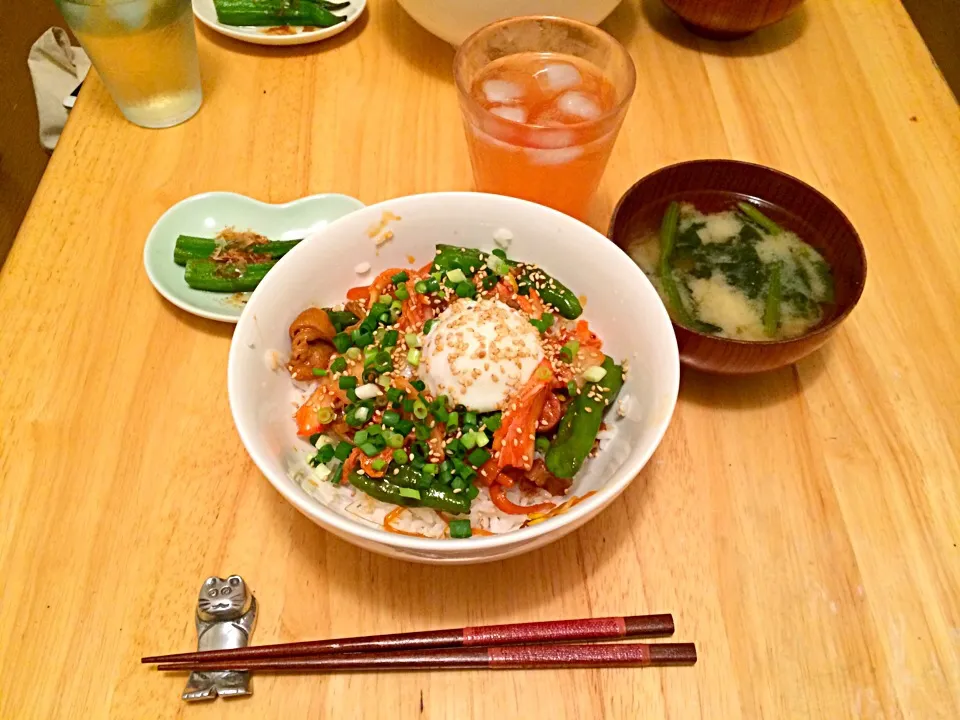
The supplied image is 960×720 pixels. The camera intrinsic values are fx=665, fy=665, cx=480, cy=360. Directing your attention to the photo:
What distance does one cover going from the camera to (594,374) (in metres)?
1.37

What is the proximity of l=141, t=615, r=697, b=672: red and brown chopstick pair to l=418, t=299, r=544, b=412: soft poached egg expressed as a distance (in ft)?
1.43

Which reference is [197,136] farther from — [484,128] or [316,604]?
[316,604]

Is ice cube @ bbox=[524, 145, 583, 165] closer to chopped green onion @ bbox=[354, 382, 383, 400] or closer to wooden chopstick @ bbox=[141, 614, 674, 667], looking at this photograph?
chopped green onion @ bbox=[354, 382, 383, 400]

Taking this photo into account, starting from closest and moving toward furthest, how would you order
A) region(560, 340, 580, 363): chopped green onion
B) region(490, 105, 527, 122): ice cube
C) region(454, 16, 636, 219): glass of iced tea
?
region(560, 340, 580, 363): chopped green onion, region(454, 16, 636, 219): glass of iced tea, region(490, 105, 527, 122): ice cube

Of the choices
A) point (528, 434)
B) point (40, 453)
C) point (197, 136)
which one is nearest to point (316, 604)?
point (528, 434)

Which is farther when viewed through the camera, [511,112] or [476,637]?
[511,112]

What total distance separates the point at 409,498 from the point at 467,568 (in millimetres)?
186

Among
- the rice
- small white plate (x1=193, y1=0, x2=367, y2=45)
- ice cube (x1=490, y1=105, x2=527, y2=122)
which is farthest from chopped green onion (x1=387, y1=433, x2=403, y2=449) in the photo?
small white plate (x1=193, y1=0, x2=367, y2=45)

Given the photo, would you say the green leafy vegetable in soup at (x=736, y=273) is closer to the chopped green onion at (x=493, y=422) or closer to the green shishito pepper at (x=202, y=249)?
the chopped green onion at (x=493, y=422)

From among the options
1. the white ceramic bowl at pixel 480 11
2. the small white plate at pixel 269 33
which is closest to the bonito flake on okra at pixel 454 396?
the white ceramic bowl at pixel 480 11

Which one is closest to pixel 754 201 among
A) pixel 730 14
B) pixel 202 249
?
pixel 730 14

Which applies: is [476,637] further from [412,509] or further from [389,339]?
[389,339]

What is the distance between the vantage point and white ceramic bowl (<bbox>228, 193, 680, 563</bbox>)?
1.07 meters

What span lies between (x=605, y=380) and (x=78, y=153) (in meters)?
1.69
